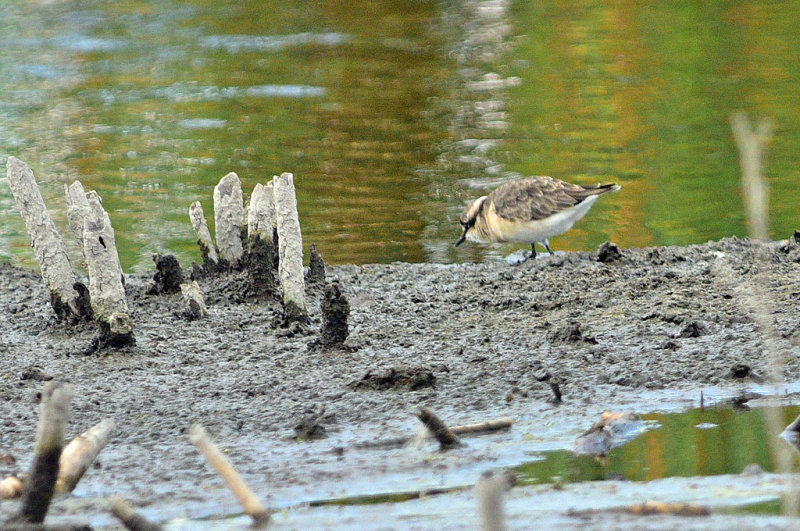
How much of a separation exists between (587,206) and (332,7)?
19.1 metres

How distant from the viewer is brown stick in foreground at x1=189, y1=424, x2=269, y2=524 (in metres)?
3.83

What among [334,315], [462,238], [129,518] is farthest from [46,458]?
[462,238]

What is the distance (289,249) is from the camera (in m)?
7.56

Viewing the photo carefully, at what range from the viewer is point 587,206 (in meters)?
10.2

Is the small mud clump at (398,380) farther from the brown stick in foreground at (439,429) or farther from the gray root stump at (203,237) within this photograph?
the gray root stump at (203,237)

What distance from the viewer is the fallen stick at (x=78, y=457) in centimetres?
499

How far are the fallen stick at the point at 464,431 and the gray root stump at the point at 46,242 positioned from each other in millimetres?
3046

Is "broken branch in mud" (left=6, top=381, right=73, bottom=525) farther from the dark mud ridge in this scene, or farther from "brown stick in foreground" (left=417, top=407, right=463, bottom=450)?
"brown stick in foreground" (left=417, top=407, right=463, bottom=450)

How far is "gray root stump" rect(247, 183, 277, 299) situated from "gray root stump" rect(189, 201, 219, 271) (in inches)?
21.9

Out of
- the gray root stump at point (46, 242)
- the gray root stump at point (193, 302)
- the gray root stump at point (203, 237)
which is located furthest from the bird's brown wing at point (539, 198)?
the gray root stump at point (46, 242)

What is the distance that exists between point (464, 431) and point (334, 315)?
1.67 metres

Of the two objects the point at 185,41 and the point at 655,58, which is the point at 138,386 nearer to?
the point at 655,58

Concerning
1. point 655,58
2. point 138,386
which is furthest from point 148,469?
point 655,58

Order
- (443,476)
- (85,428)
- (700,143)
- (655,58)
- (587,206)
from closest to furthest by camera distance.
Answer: (443,476)
(85,428)
(587,206)
(700,143)
(655,58)
